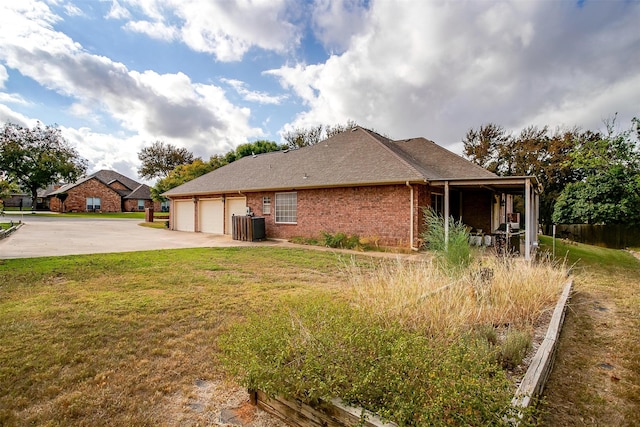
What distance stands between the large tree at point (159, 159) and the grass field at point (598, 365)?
160ft

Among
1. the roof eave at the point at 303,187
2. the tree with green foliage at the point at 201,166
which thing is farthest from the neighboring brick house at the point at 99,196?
the roof eave at the point at 303,187

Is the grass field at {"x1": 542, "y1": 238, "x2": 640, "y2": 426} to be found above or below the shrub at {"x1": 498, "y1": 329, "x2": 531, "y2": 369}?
below

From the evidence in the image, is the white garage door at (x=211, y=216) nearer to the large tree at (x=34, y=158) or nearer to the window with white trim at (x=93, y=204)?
the window with white trim at (x=93, y=204)

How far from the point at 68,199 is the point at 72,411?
47382 millimetres

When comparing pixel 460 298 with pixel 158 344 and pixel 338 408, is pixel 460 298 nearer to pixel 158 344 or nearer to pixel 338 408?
pixel 338 408

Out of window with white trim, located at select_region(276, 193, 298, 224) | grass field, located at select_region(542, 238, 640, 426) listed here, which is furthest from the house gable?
grass field, located at select_region(542, 238, 640, 426)

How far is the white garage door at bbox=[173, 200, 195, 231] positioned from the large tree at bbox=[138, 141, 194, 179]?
94.9 ft

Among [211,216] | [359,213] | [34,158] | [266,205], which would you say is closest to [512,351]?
[359,213]

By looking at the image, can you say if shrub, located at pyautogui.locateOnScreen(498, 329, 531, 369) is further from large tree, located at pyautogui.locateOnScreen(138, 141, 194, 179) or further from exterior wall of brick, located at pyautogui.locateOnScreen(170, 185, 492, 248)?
large tree, located at pyautogui.locateOnScreen(138, 141, 194, 179)

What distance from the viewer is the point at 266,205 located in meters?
15.9

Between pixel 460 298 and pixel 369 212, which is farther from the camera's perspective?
pixel 369 212

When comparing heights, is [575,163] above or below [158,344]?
above

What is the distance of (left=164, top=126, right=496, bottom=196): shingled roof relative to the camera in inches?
499

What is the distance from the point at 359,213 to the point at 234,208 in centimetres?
764
